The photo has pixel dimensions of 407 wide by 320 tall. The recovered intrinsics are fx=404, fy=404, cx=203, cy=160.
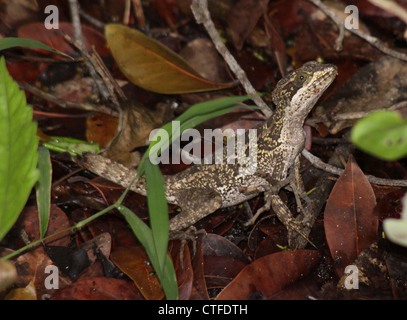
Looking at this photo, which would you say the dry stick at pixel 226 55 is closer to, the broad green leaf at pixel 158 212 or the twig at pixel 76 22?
the twig at pixel 76 22

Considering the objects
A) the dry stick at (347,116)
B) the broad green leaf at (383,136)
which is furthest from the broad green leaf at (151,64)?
the broad green leaf at (383,136)

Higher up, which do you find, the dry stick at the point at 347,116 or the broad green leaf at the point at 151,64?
the broad green leaf at the point at 151,64

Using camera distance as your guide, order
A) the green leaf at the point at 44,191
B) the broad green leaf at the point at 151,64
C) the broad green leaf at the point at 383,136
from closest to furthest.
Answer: the broad green leaf at the point at 383,136, the green leaf at the point at 44,191, the broad green leaf at the point at 151,64

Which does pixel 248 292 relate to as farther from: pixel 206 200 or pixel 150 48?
pixel 150 48

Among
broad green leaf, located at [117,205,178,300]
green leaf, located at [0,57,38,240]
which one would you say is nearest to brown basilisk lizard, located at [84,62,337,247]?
broad green leaf, located at [117,205,178,300]

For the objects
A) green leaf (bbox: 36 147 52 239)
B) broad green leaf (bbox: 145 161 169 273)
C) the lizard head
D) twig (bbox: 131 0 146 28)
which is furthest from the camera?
twig (bbox: 131 0 146 28)

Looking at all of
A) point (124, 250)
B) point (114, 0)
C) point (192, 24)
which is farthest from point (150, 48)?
point (124, 250)

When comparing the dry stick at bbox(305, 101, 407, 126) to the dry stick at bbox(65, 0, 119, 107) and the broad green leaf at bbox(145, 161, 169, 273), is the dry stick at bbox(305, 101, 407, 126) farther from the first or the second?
the dry stick at bbox(65, 0, 119, 107)

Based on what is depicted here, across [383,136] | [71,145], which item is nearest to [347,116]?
[383,136]

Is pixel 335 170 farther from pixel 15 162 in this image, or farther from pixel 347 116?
pixel 15 162
